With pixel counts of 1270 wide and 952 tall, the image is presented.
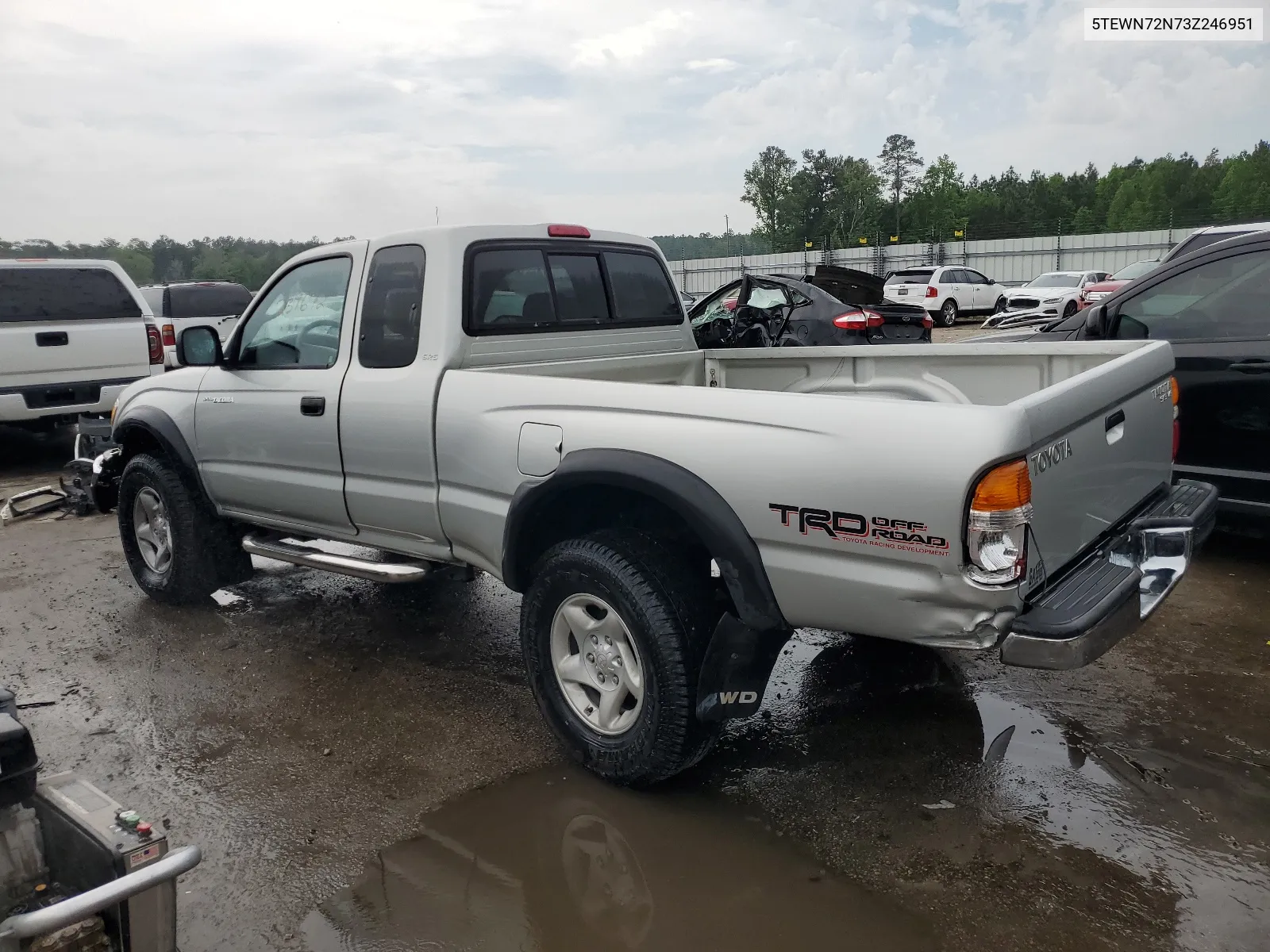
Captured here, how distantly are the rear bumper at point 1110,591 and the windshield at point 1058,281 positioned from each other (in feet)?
82.5

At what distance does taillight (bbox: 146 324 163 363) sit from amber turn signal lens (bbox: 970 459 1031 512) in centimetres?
914

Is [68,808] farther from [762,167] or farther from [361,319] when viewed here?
[762,167]

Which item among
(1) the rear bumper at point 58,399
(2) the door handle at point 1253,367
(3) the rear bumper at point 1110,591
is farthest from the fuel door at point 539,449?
(1) the rear bumper at point 58,399

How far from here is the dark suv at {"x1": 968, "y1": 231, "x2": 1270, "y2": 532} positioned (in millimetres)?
5027

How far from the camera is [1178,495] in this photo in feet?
12.0

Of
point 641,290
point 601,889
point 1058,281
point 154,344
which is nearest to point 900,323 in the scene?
point 154,344

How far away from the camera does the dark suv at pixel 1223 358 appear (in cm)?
503

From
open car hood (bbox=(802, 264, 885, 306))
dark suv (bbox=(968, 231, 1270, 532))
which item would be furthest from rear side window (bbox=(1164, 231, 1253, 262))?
open car hood (bbox=(802, 264, 885, 306))

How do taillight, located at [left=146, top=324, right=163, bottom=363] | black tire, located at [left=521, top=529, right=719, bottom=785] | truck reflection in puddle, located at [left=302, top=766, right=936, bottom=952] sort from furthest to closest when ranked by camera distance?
taillight, located at [left=146, top=324, right=163, bottom=363], black tire, located at [left=521, top=529, right=719, bottom=785], truck reflection in puddle, located at [left=302, top=766, right=936, bottom=952]

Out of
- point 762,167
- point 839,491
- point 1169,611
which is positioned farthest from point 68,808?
point 762,167

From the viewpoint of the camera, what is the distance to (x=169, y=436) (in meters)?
5.10

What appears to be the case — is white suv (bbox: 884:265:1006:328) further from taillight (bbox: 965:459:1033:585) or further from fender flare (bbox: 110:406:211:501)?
taillight (bbox: 965:459:1033:585)

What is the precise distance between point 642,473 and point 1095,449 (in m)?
1.38

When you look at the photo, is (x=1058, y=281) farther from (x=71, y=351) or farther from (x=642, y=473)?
(x=642, y=473)
